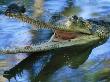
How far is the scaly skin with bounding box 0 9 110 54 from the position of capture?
5.64m

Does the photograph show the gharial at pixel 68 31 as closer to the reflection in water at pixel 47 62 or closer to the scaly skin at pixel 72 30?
the scaly skin at pixel 72 30

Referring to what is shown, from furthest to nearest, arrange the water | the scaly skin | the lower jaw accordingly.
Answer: the lower jaw → the scaly skin → the water

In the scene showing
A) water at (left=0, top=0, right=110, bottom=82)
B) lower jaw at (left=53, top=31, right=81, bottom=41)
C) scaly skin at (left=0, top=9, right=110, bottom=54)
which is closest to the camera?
water at (left=0, top=0, right=110, bottom=82)

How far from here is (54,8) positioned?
8219 mm

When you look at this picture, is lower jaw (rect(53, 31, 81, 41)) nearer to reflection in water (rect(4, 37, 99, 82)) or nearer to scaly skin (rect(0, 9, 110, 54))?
scaly skin (rect(0, 9, 110, 54))

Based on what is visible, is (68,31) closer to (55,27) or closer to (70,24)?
(70,24)

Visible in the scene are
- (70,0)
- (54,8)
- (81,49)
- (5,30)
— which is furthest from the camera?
(70,0)

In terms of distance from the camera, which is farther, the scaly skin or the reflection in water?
→ the scaly skin

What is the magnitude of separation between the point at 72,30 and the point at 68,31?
6cm

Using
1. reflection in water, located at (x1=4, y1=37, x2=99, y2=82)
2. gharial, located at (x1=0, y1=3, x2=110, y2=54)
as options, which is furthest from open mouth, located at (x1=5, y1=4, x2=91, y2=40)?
reflection in water, located at (x1=4, y1=37, x2=99, y2=82)

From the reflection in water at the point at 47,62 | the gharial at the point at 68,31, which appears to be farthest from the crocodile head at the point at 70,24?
the reflection in water at the point at 47,62

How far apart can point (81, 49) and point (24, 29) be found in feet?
4.14

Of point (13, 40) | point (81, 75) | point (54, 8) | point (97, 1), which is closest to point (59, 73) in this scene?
point (81, 75)

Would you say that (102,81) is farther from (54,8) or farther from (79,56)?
(54,8)
